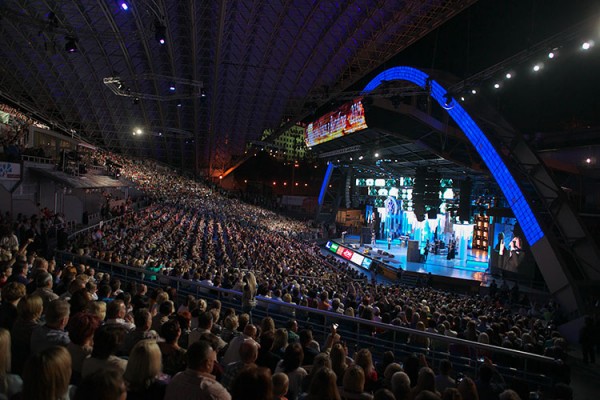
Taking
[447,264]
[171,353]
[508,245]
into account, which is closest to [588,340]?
[171,353]

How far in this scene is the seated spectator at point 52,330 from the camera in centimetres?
310

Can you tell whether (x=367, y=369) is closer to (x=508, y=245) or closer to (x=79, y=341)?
(x=79, y=341)

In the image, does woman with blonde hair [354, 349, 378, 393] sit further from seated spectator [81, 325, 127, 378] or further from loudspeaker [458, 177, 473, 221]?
loudspeaker [458, 177, 473, 221]

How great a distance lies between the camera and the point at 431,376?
11.7ft

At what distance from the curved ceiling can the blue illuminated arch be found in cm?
495

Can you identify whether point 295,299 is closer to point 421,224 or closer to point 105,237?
point 105,237

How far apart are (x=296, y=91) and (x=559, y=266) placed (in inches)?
1212

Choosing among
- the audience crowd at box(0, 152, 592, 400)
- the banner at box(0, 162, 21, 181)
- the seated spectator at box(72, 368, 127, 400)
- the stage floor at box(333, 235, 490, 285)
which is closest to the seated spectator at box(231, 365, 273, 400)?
the audience crowd at box(0, 152, 592, 400)

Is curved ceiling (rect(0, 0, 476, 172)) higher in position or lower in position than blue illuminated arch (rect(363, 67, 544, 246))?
higher

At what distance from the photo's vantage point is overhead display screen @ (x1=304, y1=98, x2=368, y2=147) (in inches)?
1035

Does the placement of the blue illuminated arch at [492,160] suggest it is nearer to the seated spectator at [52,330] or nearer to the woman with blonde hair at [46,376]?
the seated spectator at [52,330]

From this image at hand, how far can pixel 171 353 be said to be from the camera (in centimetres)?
335

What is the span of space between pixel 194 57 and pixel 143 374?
31887mm

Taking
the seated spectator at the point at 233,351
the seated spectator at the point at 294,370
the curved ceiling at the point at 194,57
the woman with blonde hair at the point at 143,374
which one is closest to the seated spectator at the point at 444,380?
the seated spectator at the point at 294,370
